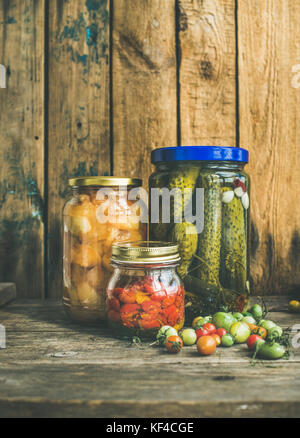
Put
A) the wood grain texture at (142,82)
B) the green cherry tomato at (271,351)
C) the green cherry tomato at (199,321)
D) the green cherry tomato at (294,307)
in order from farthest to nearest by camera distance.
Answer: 1. the wood grain texture at (142,82)
2. the green cherry tomato at (294,307)
3. the green cherry tomato at (199,321)
4. the green cherry tomato at (271,351)

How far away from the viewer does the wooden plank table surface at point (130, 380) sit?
50 cm

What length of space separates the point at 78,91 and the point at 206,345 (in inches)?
29.6

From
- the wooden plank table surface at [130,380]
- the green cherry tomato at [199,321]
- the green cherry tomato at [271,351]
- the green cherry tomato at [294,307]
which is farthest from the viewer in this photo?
the green cherry tomato at [294,307]

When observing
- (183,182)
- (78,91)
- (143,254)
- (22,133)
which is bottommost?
(143,254)

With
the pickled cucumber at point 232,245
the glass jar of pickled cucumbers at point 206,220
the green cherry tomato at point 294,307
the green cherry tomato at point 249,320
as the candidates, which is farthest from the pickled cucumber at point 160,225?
the green cherry tomato at point 294,307

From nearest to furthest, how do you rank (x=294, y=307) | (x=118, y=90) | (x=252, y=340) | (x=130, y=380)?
(x=130, y=380)
(x=252, y=340)
(x=294, y=307)
(x=118, y=90)

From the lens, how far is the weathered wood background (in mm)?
1076

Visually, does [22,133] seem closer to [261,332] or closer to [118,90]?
[118,90]

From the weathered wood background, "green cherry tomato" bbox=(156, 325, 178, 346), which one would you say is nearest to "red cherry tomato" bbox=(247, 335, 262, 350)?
"green cherry tomato" bbox=(156, 325, 178, 346)

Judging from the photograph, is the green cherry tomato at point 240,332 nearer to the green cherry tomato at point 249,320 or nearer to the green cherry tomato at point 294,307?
the green cherry tomato at point 249,320

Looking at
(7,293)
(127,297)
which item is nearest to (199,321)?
(127,297)

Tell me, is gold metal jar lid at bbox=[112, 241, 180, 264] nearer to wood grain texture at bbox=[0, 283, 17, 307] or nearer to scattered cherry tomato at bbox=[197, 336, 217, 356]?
scattered cherry tomato at bbox=[197, 336, 217, 356]

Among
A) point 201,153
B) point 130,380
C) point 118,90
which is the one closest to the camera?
point 130,380

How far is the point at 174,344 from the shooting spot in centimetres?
67
